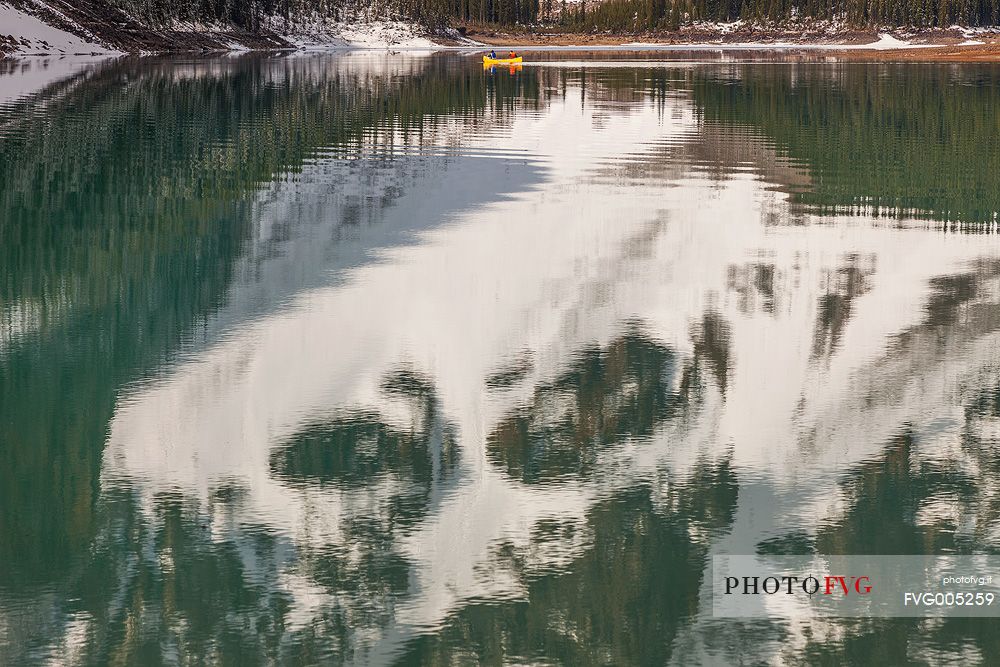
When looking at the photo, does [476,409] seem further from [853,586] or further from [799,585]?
[853,586]

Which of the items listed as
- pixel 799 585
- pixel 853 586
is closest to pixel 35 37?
pixel 799 585

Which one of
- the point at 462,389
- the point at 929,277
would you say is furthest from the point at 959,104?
the point at 462,389

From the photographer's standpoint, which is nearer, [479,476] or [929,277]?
[479,476]

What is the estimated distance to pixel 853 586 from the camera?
30.3 feet

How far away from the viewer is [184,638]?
834cm

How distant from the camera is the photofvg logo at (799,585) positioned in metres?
9.16

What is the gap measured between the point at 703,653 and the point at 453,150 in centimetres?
2866

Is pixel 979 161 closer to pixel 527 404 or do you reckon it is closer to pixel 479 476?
pixel 527 404

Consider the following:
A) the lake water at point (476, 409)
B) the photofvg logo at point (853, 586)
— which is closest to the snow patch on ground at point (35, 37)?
the lake water at point (476, 409)

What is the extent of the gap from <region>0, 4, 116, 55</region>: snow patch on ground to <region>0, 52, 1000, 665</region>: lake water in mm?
91731

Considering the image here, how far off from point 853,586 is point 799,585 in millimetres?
342

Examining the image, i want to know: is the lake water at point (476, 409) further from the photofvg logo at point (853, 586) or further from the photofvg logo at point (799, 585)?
the photofvg logo at point (799, 585)

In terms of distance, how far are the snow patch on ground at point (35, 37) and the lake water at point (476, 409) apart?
91.7m

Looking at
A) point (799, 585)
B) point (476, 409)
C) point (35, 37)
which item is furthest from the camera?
point (35, 37)
